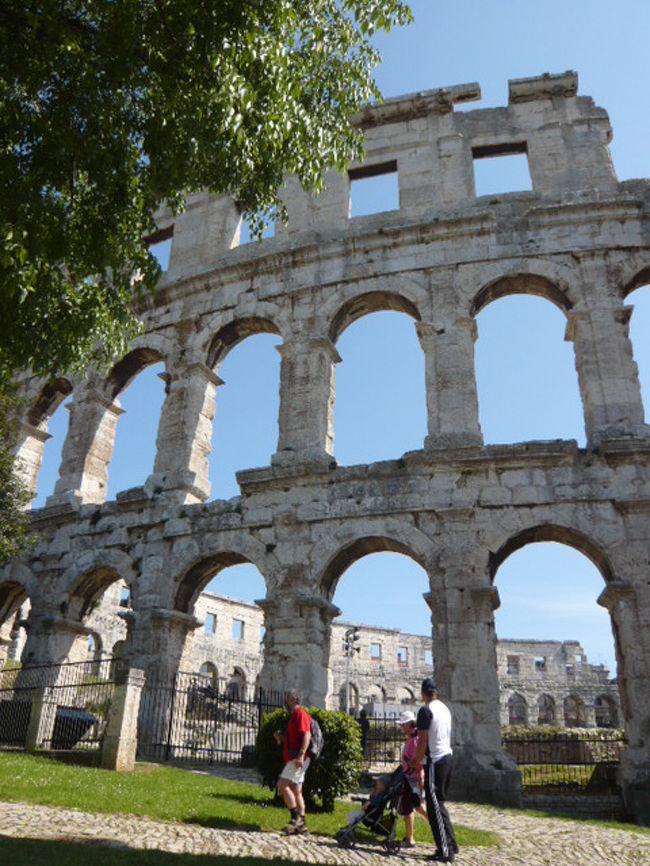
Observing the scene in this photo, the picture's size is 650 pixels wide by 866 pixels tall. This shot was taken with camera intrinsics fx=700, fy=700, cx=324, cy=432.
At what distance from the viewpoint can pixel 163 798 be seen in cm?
742

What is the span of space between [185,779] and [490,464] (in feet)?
22.9

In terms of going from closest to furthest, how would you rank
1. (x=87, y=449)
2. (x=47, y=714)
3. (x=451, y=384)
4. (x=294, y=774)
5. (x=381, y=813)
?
(x=381, y=813)
(x=294, y=774)
(x=47, y=714)
(x=451, y=384)
(x=87, y=449)

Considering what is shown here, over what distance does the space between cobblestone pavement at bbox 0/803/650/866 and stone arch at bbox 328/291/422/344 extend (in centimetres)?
998

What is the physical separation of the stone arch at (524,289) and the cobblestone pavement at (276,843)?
31.8 ft

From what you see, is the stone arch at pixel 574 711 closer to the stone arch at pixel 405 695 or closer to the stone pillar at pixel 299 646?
the stone arch at pixel 405 695

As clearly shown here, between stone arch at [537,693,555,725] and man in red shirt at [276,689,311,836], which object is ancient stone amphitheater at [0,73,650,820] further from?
stone arch at [537,693,555,725]

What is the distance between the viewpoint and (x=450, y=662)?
1113 cm

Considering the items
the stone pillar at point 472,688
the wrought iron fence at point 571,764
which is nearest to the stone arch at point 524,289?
the stone pillar at point 472,688

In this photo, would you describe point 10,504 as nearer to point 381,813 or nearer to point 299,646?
point 299,646

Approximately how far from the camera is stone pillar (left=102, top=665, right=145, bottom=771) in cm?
936

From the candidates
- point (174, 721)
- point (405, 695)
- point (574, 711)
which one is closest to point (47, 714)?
point (174, 721)

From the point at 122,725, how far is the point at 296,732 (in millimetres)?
3579

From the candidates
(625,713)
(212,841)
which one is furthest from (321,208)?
(212,841)

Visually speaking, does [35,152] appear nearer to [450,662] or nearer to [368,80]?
[368,80]
